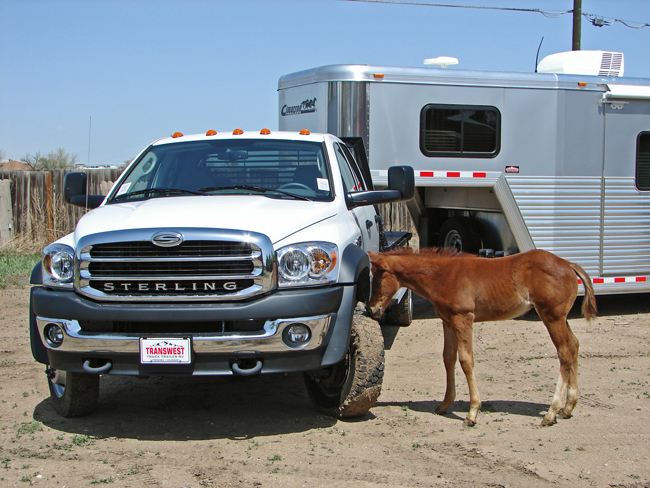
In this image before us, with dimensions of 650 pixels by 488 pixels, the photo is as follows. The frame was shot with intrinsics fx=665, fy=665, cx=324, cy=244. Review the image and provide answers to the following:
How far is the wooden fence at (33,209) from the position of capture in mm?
15484

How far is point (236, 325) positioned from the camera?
4.25 m

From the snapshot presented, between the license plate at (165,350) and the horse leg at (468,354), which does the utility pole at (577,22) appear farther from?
the license plate at (165,350)

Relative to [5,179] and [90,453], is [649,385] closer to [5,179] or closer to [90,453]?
[90,453]

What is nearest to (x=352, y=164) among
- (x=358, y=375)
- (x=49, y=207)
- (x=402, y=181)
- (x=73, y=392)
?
(x=402, y=181)

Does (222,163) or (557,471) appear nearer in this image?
(557,471)

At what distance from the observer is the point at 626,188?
31.6 feet

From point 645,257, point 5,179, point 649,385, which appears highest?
point 5,179

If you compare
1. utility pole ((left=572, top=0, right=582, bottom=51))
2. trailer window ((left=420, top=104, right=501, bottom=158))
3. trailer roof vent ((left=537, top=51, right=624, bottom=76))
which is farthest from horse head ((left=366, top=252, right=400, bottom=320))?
utility pole ((left=572, top=0, right=582, bottom=51))

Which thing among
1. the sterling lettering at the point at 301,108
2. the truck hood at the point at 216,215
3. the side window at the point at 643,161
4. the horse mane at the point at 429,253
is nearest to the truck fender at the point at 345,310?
the truck hood at the point at 216,215

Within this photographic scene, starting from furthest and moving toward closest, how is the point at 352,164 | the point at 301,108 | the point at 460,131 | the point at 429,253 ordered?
the point at 301,108, the point at 460,131, the point at 352,164, the point at 429,253

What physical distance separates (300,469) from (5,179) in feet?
45.9

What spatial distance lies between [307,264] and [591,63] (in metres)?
7.61

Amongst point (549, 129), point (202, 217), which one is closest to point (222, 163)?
point (202, 217)

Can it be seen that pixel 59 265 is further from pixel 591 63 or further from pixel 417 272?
pixel 591 63
